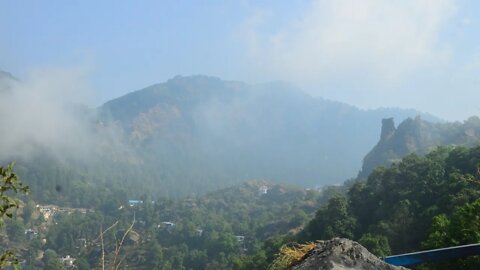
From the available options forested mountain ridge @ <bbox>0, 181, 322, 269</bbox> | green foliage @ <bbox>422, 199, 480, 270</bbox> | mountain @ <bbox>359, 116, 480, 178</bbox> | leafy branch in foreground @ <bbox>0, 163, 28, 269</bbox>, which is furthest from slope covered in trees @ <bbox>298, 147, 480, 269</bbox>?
mountain @ <bbox>359, 116, 480, 178</bbox>

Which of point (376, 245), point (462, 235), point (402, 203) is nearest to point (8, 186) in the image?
point (462, 235)

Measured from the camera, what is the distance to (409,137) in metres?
86.6

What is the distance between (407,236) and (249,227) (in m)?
46.8

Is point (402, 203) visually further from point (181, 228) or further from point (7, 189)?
point (181, 228)

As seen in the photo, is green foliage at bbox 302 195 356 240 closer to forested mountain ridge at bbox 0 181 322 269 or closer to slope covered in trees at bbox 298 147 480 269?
slope covered in trees at bbox 298 147 480 269

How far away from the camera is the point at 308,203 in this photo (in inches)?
2950

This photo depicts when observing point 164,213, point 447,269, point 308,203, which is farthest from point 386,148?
point 447,269

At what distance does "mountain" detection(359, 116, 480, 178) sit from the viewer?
81188 mm

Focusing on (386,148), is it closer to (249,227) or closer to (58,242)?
(249,227)

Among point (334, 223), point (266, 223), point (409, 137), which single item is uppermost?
point (409, 137)

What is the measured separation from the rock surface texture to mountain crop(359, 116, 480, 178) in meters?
78.7

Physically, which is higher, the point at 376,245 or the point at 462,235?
the point at 462,235

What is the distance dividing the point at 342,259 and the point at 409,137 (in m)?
88.9

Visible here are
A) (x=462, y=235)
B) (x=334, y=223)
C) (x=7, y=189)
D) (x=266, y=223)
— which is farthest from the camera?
(x=266, y=223)
